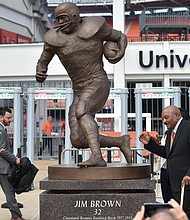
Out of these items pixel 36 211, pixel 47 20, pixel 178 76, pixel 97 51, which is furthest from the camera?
pixel 47 20

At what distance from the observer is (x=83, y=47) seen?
6750 millimetres

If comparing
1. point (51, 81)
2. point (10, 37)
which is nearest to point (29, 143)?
point (51, 81)

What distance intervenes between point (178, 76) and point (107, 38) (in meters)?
15.9

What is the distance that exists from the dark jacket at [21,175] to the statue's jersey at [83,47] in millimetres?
2366

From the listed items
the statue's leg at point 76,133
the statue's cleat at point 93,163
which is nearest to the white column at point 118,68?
the statue's leg at point 76,133

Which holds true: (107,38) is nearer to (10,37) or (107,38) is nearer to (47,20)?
(10,37)

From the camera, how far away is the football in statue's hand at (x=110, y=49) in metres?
6.93

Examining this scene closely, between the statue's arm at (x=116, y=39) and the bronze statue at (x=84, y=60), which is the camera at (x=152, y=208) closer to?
the bronze statue at (x=84, y=60)

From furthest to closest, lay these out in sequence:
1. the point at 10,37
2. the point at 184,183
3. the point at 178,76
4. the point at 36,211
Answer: the point at 10,37 < the point at 178,76 < the point at 36,211 < the point at 184,183

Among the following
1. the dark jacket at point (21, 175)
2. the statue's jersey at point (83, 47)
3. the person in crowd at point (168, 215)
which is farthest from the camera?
the dark jacket at point (21, 175)

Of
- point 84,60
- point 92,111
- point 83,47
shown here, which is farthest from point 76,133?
point 83,47

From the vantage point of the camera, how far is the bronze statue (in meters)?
6.63

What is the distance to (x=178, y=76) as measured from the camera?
73.9ft

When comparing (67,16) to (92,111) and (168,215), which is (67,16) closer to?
(92,111)
